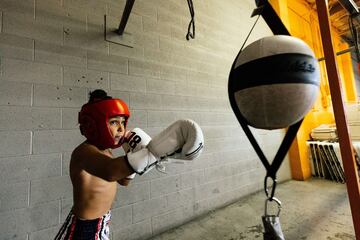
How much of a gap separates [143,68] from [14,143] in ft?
4.10

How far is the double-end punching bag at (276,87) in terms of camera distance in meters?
0.67

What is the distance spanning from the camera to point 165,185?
84.1 inches

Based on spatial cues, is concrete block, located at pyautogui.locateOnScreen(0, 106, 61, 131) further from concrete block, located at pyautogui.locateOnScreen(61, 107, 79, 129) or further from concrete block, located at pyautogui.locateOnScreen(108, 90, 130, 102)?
concrete block, located at pyautogui.locateOnScreen(108, 90, 130, 102)

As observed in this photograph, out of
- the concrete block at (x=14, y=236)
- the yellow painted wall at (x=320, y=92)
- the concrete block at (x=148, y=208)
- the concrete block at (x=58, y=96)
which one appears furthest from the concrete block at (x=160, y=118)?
the yellow painted wall at (x=320, y=92)

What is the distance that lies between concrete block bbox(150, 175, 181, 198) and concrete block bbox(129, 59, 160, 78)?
1.10 metres

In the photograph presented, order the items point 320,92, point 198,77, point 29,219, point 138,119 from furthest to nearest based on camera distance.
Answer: point 320,92
point 198,77
point 138,119
point 29,219

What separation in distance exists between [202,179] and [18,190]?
1761 millimetres

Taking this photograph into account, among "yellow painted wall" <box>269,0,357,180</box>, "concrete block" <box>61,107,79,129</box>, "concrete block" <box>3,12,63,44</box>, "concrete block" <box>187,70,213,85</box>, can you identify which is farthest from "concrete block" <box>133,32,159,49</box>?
"yellow painted wall" <box>269,0,357,180</box>

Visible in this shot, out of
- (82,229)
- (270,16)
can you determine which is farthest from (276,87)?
(82,229)

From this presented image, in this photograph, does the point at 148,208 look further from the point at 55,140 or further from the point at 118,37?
the point at 118,37

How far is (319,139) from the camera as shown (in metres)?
4.15

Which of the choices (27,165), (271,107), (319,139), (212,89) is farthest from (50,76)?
(319,139)

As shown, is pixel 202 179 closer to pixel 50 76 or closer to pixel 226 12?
pixel 50 76

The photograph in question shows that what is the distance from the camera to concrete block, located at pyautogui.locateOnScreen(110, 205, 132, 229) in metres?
1.75
